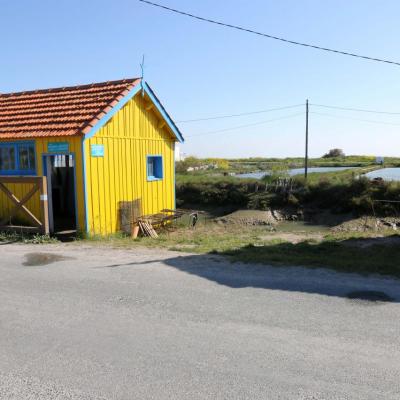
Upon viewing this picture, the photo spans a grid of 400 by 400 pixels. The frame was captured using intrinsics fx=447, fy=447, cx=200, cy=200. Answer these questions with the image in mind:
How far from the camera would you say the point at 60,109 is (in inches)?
544

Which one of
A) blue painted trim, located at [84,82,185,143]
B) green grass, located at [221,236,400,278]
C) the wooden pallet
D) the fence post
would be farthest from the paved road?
the wooden pallet

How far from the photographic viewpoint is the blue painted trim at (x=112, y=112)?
12264 millimetres

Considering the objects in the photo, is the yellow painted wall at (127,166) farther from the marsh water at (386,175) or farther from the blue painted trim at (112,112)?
the marsh water at (386,175)

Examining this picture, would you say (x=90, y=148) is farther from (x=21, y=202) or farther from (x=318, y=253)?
(x=318, y=253)

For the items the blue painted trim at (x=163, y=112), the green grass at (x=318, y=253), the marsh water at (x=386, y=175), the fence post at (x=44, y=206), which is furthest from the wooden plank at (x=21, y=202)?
the marsh water at (x=386, y=175)

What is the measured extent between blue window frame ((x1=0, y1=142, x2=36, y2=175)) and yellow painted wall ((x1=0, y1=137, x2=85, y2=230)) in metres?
0.29

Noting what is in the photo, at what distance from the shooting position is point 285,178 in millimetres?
25672

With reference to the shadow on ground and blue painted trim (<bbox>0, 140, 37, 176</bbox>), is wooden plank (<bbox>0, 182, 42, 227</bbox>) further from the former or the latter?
the shadow on ground

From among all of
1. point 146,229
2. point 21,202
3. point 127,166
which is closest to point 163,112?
point 127,166

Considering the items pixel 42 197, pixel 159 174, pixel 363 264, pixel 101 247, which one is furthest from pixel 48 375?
pixel 159 174

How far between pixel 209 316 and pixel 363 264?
12.7ft

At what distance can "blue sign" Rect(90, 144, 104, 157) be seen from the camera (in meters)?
12.5

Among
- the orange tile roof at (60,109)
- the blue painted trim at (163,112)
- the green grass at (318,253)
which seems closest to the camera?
the green grass at (318,253)

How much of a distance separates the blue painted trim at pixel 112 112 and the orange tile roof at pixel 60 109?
0.12m
